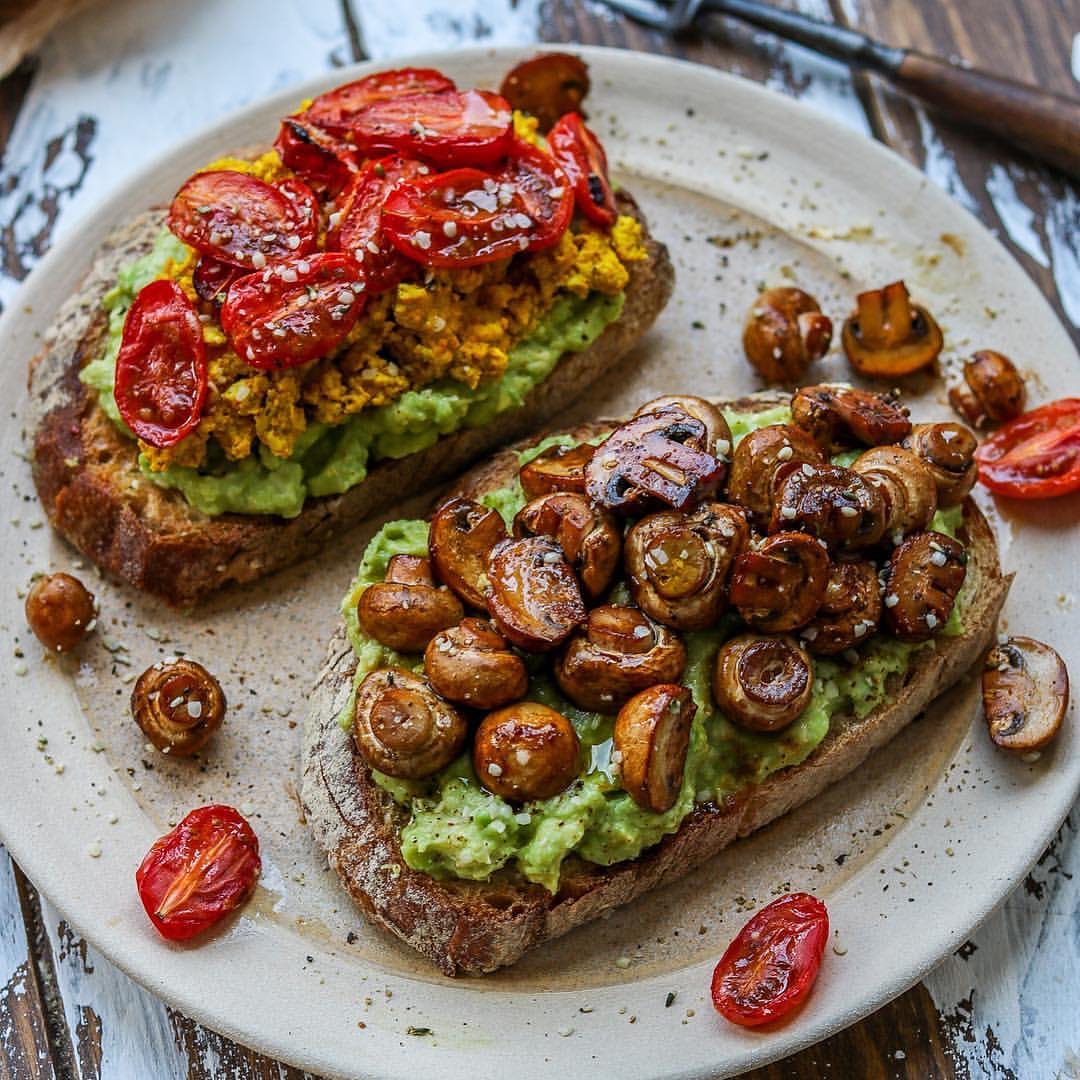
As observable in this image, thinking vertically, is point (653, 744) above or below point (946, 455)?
above

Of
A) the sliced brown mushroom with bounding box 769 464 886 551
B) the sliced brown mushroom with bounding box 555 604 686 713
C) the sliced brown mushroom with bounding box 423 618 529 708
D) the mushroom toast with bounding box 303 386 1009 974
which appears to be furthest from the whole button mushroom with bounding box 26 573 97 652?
the sliced brown mushroom with bounding box 769 464 886 551

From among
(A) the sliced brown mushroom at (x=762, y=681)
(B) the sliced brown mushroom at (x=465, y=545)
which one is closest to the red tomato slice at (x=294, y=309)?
(B) the sliced brown mushroom at (x=465, y=545)

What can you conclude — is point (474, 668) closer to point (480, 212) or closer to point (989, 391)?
point (480, 212)

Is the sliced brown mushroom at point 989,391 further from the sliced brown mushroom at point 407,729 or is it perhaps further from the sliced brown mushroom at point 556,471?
the sliced brown mushroom at point 407,729

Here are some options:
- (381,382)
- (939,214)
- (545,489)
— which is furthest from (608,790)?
(939,214)

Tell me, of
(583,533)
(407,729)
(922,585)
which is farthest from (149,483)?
(922,585)
